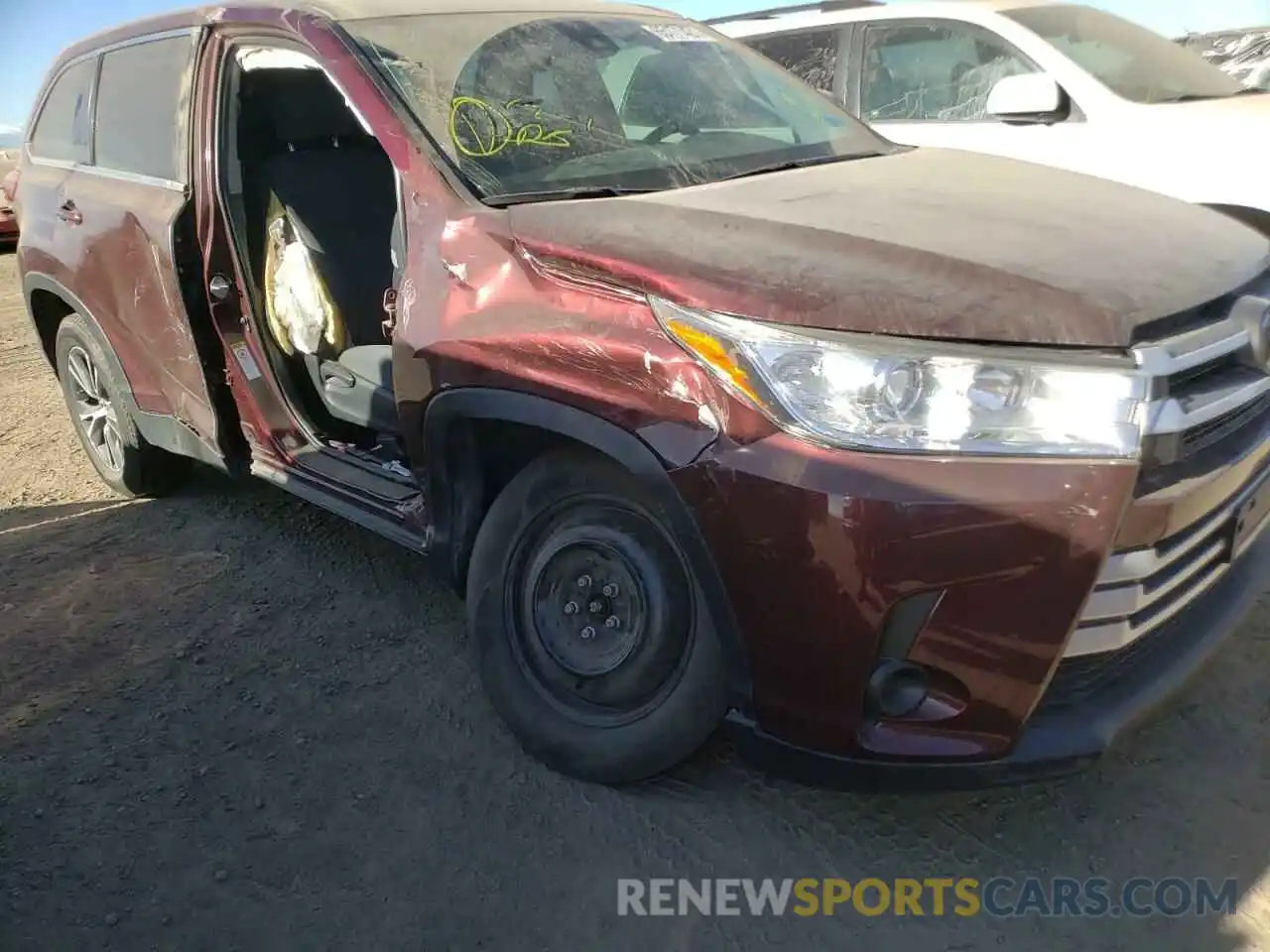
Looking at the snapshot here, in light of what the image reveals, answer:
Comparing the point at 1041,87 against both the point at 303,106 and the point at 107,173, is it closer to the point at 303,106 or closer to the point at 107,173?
the point at 303,106

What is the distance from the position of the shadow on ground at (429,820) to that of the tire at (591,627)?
0.52 ft

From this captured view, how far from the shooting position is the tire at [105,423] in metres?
4.20

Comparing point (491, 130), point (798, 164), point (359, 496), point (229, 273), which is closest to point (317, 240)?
point (229, 273)

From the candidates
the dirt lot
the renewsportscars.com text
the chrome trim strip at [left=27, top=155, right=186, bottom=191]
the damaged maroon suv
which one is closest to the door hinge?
the damaged maroon suv

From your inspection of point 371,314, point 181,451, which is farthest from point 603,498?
point 181,451

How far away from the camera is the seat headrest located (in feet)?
12.1

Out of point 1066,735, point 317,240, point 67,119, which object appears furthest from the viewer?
point 67,119

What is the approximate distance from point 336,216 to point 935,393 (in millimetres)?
Answer: 2681

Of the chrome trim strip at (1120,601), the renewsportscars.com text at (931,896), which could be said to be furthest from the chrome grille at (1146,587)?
the renewsportscars.com text at (931,896)

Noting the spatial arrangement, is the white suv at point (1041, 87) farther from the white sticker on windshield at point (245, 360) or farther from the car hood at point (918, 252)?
the white sticker on windshield at point (245, 360)

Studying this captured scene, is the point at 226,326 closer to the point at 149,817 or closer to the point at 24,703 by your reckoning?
the point at 24,703

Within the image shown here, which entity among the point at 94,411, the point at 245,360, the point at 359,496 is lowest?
the point at 94,411

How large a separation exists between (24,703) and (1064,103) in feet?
16.1

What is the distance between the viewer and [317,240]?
3818mm
